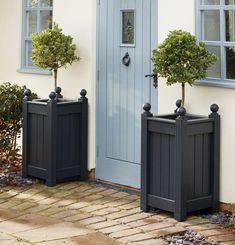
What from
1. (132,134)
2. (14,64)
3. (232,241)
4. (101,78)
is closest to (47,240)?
(232,241)

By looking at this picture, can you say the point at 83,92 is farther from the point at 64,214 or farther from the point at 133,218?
the point at 133,218

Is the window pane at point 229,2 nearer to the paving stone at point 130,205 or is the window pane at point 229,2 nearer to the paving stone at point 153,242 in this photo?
the paving stone at point 130,205

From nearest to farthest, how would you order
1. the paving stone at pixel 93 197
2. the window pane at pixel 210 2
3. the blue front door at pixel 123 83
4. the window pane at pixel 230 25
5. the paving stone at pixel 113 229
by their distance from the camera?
the paving stone at pixel 113 229
the window pane at pixel 230 25
the window pane at pixel 210 2
the paving stone at pixel 93 197
the blue front door at pixel 123 83

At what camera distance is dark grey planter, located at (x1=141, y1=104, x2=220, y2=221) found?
682 cm

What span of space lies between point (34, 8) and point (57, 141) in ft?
6.72

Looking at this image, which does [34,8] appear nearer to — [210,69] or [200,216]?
[210,69]

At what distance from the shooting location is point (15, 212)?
7277 mm

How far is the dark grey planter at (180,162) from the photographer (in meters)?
6.82

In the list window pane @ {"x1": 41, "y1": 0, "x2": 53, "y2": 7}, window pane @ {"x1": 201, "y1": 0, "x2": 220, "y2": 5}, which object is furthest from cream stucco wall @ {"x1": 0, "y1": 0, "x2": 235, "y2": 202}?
window pane @ {"x1": 41, "y1": 0, "x2": 53, "y2": 7}

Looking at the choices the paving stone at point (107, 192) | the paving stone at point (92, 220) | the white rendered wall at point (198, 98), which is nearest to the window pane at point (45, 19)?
the white rendered wall at point (198, 98)

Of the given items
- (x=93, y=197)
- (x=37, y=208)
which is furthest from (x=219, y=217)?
(x=37, y=208)

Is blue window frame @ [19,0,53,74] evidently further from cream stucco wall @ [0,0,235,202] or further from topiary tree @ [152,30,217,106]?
topiary tree @ [152,30,217,106]

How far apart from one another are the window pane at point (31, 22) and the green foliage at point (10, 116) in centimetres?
80

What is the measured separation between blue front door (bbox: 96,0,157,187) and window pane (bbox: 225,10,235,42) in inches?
36.4
